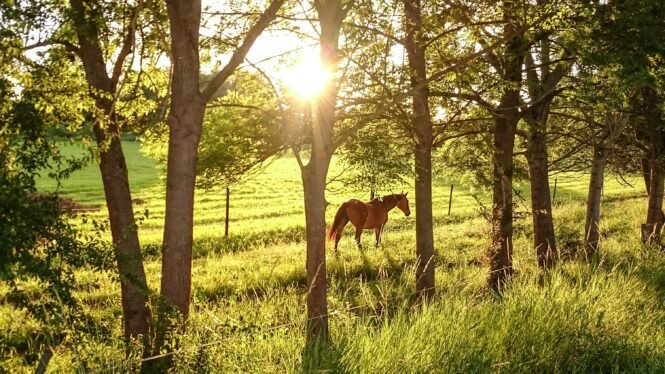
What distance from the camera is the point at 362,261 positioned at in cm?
1645

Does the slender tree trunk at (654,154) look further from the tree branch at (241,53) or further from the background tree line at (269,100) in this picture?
the tree branch at (241,53)

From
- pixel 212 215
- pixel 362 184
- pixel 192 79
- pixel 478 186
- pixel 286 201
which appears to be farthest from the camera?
pixel 286 201

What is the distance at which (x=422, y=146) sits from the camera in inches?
419

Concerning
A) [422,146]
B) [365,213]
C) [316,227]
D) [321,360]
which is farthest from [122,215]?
[365,213]

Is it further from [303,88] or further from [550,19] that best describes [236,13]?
[550,19]

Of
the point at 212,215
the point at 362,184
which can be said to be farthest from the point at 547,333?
the point at 212,215

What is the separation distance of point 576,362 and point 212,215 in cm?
3163

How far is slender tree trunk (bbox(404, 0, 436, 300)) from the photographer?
10062 millimetres

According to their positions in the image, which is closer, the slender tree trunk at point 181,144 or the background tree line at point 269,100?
the background tree line at point 269,100

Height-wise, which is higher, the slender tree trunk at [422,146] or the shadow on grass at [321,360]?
the slender tree trunk at [422,146]

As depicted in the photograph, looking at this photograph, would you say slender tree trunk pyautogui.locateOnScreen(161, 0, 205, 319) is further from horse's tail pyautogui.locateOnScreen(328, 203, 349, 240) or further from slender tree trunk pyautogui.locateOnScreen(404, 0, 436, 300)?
horse's tail pyautogui.locateOnScreen(328, 203, 349, 240)

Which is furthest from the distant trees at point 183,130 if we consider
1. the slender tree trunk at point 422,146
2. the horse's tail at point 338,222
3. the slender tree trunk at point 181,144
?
the horse's tail at point 338,222

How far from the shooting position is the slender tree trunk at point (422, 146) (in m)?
10.1

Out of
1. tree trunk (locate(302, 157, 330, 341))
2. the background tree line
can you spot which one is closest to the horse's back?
the background tree line
